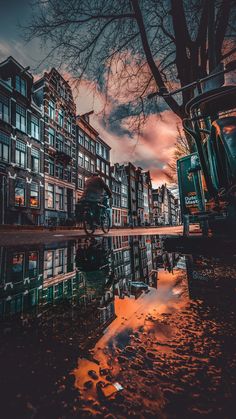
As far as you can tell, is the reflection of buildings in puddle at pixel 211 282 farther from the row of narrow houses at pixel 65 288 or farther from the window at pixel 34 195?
the window at pixel 34 195

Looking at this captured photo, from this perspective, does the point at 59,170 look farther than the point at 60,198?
Yes

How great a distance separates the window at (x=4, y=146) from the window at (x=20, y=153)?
2.78ft

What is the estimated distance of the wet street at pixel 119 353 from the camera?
34 centimetres

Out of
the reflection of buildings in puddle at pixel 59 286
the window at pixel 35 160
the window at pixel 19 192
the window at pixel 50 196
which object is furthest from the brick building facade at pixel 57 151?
the reflection of buildings in puddle at pixel 59 286

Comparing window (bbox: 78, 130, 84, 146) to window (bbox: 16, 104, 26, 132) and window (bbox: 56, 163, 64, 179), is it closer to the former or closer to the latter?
→ window (bbox: 56, 163, 64, 179)

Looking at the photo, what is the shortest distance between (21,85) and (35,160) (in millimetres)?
5850

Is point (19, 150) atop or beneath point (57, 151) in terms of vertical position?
beneath

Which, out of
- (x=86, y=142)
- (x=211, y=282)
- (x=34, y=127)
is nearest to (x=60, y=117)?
(x=34, y=127)

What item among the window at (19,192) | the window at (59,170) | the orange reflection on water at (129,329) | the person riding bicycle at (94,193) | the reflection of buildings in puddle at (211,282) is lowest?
the reflection of buildings in puddle at (211,282)

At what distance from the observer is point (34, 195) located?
59.5 feet

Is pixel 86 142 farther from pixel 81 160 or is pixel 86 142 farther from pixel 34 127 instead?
pixel 34 127

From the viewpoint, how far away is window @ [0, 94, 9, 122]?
15945 millimetres

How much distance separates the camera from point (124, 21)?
7055mm

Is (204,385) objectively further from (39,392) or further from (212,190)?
(212,190)
